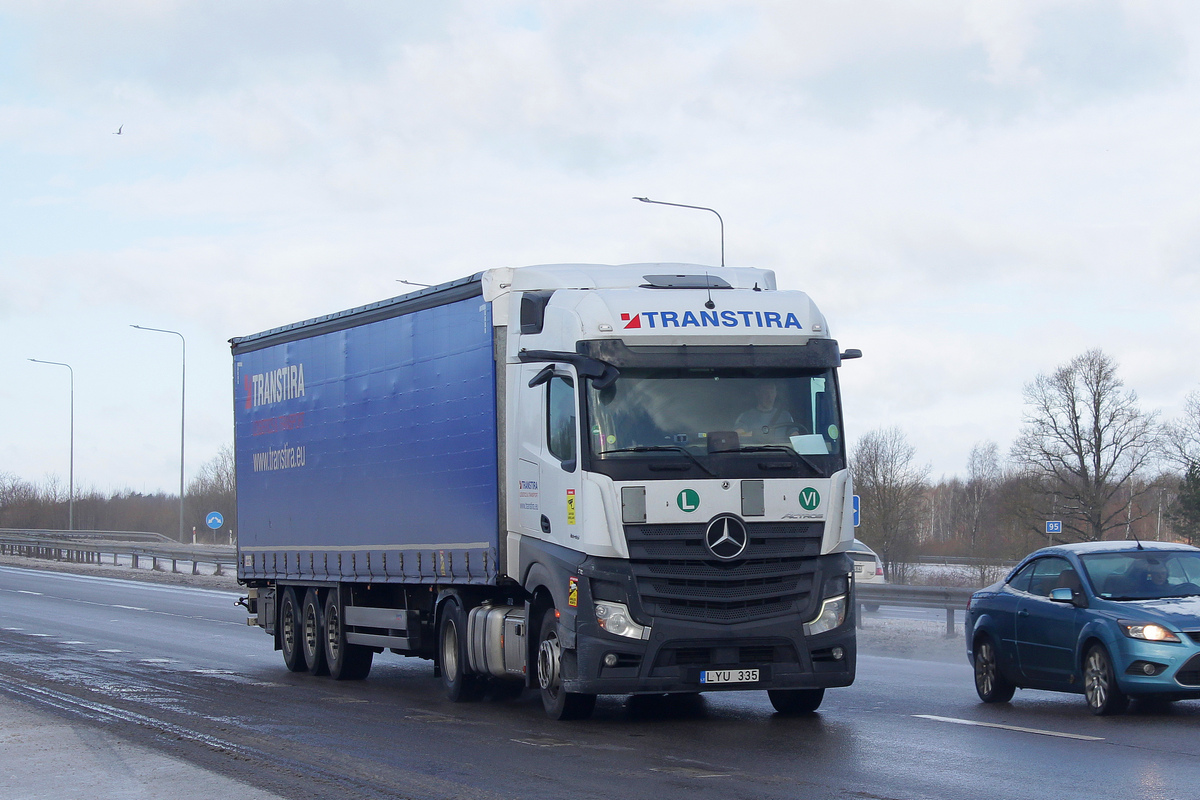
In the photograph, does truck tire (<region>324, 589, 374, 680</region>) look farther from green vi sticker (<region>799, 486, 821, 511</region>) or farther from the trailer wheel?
green vi sticker (<region>799, 486, 821, 511</region>)

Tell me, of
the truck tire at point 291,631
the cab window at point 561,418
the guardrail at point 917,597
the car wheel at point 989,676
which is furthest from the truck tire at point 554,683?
the guardrail at point 917,597

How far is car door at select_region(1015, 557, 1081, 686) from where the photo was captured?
12328 millimetres

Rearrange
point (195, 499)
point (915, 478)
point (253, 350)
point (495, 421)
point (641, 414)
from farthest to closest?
point (195, 499)
point (915, 478)
point (253, 350)
point (495, 421)
point (641, 414)

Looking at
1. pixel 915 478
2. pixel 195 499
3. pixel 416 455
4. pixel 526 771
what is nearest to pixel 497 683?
pixel 416 455

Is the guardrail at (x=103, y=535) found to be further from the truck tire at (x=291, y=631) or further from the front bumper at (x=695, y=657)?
the front bumper at (x=695, y=657)

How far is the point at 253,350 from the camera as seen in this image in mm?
19203

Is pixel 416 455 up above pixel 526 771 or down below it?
above

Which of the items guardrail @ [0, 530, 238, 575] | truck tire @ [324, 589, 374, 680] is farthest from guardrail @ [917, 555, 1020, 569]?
truck tire @ [324, 589, 374, 680]

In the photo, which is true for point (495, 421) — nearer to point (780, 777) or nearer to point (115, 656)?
point (780, 777)

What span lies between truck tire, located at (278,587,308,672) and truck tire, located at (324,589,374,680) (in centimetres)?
84

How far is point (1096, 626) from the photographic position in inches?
468

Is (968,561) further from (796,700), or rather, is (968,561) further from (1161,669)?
(1161,669)

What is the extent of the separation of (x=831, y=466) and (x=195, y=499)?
97.5 m

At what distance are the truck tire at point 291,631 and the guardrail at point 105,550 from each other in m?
26.0
